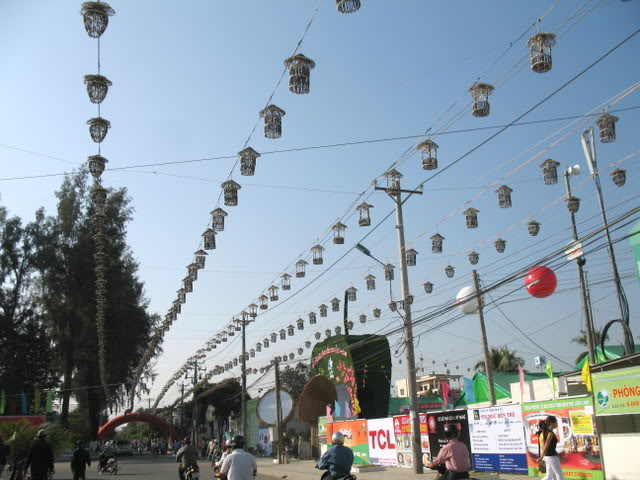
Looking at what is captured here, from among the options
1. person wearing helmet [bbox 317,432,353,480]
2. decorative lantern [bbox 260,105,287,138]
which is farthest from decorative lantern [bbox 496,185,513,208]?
person wearing helmet [bbox 317,432,353,480]

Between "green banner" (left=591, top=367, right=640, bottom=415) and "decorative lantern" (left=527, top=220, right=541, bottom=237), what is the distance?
582cm

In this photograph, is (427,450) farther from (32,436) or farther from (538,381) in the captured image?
(32,436)

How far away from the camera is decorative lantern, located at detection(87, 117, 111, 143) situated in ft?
39.9

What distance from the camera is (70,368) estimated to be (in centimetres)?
4834

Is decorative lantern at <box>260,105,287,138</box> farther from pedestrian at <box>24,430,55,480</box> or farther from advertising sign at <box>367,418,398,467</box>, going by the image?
advertising sign at <box>367,418,398,467</box>

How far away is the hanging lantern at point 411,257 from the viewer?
2242 centimetres

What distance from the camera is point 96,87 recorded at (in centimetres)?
1114

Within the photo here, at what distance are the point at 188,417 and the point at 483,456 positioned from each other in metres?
81.9

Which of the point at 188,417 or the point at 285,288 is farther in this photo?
the point at 188,417

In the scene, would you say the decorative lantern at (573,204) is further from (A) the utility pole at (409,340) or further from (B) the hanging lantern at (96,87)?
(B) the hanging lantern at (96,87)

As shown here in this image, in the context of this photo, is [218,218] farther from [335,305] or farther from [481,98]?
[335,305]

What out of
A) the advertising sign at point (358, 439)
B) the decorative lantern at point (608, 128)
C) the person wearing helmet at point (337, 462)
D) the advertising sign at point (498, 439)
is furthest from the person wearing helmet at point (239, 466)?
the advertising sign at point (358, 439)

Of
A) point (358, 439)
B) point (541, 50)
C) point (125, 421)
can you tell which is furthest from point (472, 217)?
point (125, 421)

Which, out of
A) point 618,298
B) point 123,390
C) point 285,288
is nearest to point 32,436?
point 285,288
